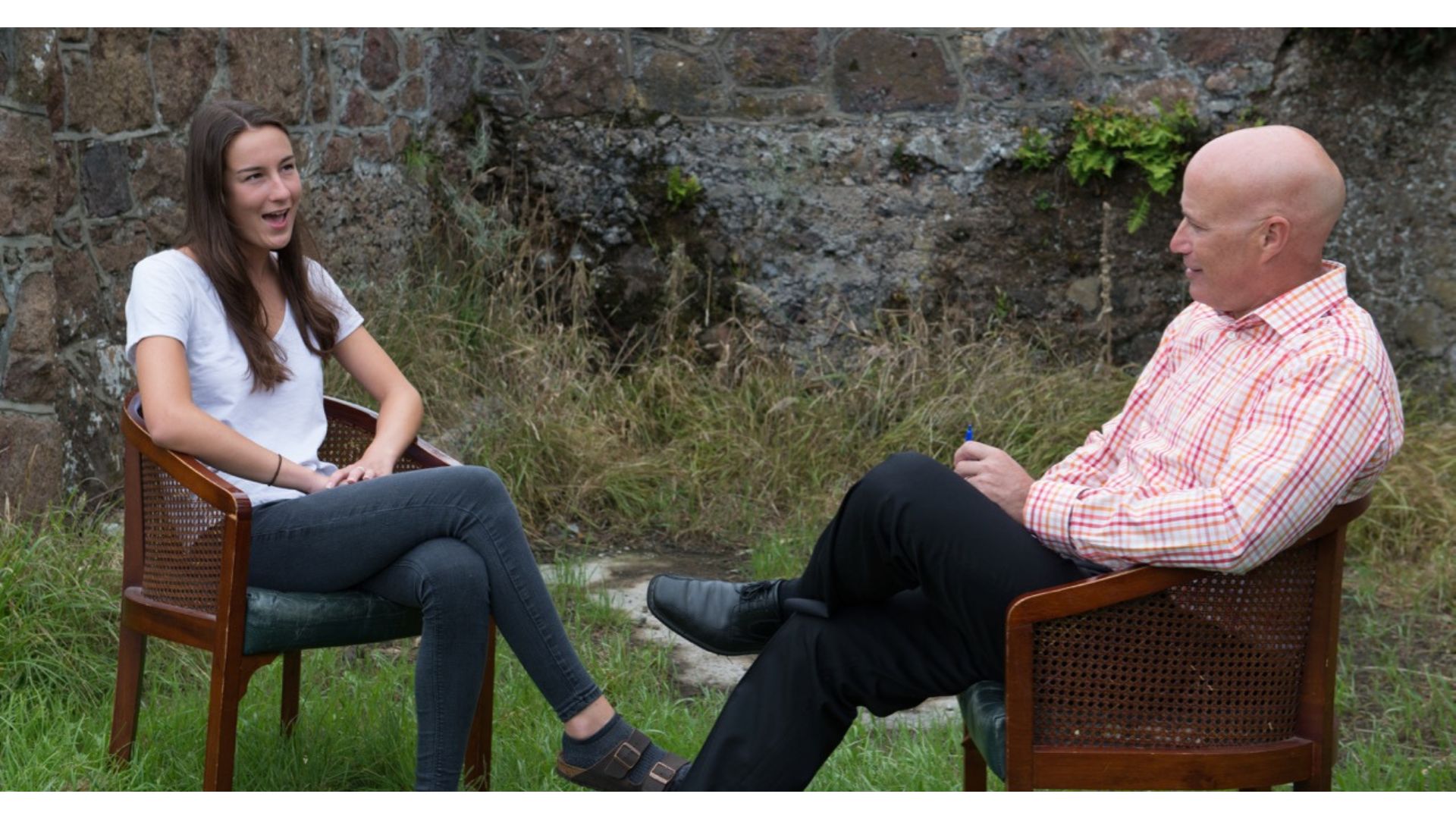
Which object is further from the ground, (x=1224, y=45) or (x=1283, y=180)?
(x=1224, y=45)

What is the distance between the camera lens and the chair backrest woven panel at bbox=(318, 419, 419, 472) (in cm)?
296

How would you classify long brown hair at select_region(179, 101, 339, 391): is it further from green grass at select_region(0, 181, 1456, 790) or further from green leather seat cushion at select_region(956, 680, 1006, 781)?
green leather seat cushion at select_region(956, 680, 1006, 781)

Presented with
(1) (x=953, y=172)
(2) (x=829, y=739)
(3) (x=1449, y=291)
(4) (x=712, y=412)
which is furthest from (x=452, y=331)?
(3) (x=1449, y=291)

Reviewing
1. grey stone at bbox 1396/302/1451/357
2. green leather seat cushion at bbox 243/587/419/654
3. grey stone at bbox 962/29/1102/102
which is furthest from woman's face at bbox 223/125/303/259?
grey stone at bbox 1396/302/1451/357

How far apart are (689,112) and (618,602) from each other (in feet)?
7.91

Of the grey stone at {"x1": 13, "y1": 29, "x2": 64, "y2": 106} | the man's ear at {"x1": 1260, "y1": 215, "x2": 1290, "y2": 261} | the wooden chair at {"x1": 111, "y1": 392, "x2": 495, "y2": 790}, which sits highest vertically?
the man's ear at {"x1": 1260, "y1": 215, "x2": 1290, "y2": 261}

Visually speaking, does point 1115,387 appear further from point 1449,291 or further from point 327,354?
point 327,354

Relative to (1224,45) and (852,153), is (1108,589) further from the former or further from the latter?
(1224,45)

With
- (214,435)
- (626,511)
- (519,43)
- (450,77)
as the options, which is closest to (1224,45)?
(519,43)

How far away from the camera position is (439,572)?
244cm

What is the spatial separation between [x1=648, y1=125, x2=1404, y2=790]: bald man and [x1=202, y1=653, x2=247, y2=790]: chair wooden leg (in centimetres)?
74

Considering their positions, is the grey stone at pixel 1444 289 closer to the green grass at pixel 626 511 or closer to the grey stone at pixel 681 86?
the green grass at pixel 626 511

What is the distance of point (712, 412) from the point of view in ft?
16.5

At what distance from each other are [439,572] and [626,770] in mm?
467
